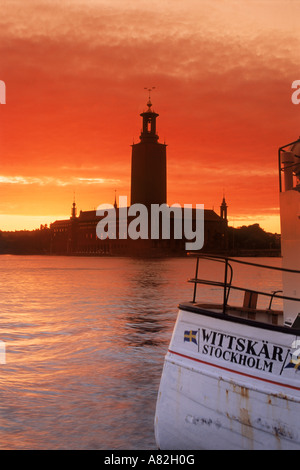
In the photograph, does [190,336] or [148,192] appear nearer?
[190,336]

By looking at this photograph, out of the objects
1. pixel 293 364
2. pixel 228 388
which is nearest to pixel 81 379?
pixel 228 388

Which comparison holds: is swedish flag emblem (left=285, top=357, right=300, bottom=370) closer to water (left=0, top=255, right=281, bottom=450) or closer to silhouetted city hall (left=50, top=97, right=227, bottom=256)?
water (left=0, top=255, right=281, bottom=450)

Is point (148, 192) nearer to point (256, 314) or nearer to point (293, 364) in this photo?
point (256, 314)

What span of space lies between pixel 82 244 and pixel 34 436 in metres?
190

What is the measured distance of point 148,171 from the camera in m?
164

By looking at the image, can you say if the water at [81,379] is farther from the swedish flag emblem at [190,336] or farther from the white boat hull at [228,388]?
the swedish flag emblem at [190,336]

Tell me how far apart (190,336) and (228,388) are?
0.78 metres

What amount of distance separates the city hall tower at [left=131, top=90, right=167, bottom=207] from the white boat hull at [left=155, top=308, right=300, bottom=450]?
155637 millimetres


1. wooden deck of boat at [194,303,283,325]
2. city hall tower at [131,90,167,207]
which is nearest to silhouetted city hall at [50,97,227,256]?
city hall tower at [131,90,167,207]

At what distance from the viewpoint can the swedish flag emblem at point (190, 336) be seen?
664 centimetres

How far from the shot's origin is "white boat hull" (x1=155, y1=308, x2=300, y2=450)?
238 inches
